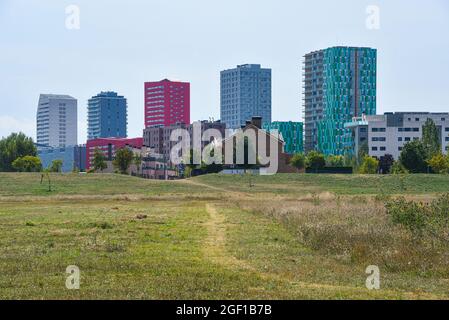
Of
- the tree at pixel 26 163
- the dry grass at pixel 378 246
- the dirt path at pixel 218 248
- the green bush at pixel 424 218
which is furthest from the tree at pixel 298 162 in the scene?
the green bush at pixel 424 218

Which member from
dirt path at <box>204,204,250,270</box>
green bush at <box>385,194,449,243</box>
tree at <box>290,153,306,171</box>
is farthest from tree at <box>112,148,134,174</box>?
green bush at <box>385,194,449,243</box>

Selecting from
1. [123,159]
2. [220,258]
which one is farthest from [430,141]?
[220,258]

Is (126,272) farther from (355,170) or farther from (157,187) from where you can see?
(355,170)

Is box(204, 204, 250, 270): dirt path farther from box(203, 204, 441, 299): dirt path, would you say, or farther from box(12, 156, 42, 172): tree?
box(12, 156, 42, 172): tree

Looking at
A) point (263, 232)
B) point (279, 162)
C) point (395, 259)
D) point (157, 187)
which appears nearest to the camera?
point (395, 259)

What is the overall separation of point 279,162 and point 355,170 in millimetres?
17072

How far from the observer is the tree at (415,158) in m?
157

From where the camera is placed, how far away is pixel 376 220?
131ft

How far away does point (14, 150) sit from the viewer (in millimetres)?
182500

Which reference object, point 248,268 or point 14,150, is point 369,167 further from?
point 248,268

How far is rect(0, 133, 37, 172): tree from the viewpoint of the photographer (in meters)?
182

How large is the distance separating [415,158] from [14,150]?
8692 centimetres

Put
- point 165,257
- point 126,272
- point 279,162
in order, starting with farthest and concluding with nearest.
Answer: point 279,162 → point 165,257 → point 126,272
